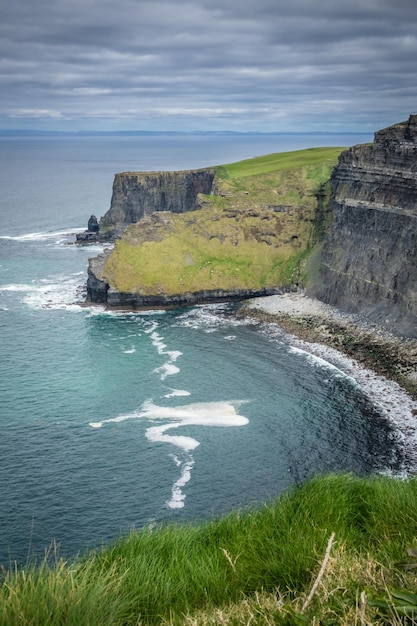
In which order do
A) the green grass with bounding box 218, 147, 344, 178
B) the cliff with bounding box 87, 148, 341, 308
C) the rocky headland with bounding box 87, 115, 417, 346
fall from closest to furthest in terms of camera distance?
the rocky headland with bounding box 87, 115, 417, 346
the cliff with bounding box 87, 148, 341, 308
the green grass with bounding box 218, 147, 344, 178

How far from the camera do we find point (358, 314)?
8888 cm

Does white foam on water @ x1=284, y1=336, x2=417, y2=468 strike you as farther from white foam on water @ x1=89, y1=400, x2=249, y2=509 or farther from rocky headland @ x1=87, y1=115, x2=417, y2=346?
white foam on water @ x1=89, y1=400, x2=249, y2=509

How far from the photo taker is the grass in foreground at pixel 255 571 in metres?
9.80

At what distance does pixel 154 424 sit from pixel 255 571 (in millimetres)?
44650

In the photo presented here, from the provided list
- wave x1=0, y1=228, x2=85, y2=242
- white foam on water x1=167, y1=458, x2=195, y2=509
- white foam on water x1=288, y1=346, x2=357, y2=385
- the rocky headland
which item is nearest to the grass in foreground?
white foam on water x1=167, y1=458, x2=195, y2=509

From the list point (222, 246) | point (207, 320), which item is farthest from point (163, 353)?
point (222, 246)

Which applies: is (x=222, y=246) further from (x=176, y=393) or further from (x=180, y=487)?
(x=180, y=487)

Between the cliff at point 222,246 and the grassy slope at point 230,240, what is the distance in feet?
0.57

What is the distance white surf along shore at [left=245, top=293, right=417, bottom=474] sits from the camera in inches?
2242

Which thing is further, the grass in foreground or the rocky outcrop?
the rocky outcrop

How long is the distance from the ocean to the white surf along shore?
121 cm

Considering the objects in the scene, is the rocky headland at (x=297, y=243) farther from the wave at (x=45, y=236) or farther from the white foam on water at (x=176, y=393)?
the wave at (x=45, y=236)

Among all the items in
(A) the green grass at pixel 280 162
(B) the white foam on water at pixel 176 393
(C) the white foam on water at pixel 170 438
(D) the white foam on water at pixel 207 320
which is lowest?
(C) the white foam on water at pixel 170 438

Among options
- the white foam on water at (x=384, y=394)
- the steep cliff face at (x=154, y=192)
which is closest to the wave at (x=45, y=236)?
the steep cliff face at (x=154, y=192)
